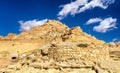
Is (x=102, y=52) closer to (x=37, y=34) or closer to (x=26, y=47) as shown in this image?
(x=26, y=47)

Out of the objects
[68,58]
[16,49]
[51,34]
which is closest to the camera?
[68,58]

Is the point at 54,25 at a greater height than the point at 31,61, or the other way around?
the point at 54,25

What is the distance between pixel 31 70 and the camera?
15.7 metres

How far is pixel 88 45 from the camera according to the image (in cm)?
1580

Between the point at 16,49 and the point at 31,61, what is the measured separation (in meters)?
65.8

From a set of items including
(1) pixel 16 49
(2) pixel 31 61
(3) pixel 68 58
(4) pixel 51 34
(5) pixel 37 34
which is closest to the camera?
(3) pixel 68 58

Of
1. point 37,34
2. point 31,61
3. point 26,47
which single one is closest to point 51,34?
point 37,34

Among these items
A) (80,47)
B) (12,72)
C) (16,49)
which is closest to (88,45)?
(80,47)

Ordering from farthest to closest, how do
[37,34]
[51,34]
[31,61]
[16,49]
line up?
[37,34]
[51,34]
[16,49]
[31,61]

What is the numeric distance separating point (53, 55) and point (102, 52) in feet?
8.70

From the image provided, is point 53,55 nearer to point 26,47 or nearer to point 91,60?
point 91,60

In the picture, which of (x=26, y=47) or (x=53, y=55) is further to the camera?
(x=26, y=47)

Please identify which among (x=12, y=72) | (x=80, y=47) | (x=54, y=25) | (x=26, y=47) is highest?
(x=54, y=25)

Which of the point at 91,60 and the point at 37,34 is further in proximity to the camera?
the point at 37,34
